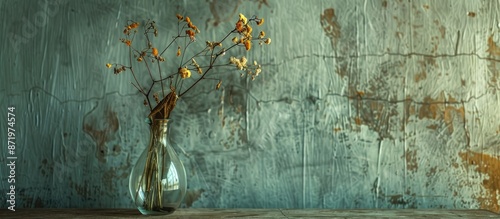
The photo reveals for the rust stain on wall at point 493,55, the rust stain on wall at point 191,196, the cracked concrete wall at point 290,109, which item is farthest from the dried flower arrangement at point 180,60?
the rust stain on wall at point 493,55

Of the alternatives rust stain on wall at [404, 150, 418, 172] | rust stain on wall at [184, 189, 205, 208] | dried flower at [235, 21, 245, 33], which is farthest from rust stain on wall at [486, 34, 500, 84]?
rust stain on wall at [184, 189, 205, 208]

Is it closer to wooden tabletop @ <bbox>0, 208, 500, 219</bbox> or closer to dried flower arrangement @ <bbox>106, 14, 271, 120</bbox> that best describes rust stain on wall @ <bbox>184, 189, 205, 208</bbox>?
wooden tabletop @ <bbox>0, 208, 500, 219</bbox>

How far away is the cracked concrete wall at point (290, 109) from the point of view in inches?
64.1

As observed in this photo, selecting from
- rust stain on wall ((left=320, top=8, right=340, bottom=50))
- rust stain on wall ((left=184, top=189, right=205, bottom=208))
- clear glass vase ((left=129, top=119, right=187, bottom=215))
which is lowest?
rust stain on wall ((left=184, top=189, right=205, bottom=208))

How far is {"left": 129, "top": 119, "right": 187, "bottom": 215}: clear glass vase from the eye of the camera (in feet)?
4.60

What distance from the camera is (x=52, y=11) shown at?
5.38 feet

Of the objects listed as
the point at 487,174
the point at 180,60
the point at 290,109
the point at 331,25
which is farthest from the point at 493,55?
the point at 180,60

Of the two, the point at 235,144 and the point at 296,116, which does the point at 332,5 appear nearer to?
the point at 296,116

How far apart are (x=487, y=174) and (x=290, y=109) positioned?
0.67 metres

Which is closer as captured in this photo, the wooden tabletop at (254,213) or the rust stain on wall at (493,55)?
the wooden tabletop at (254,213)

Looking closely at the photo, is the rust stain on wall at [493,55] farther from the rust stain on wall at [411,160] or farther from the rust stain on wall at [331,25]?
the rust stain on wall at [331,25]

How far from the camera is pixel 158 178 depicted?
1402 mm

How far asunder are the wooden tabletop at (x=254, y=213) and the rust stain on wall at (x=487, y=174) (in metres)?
0.14

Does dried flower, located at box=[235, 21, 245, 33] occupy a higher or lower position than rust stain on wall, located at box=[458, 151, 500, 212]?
higher
